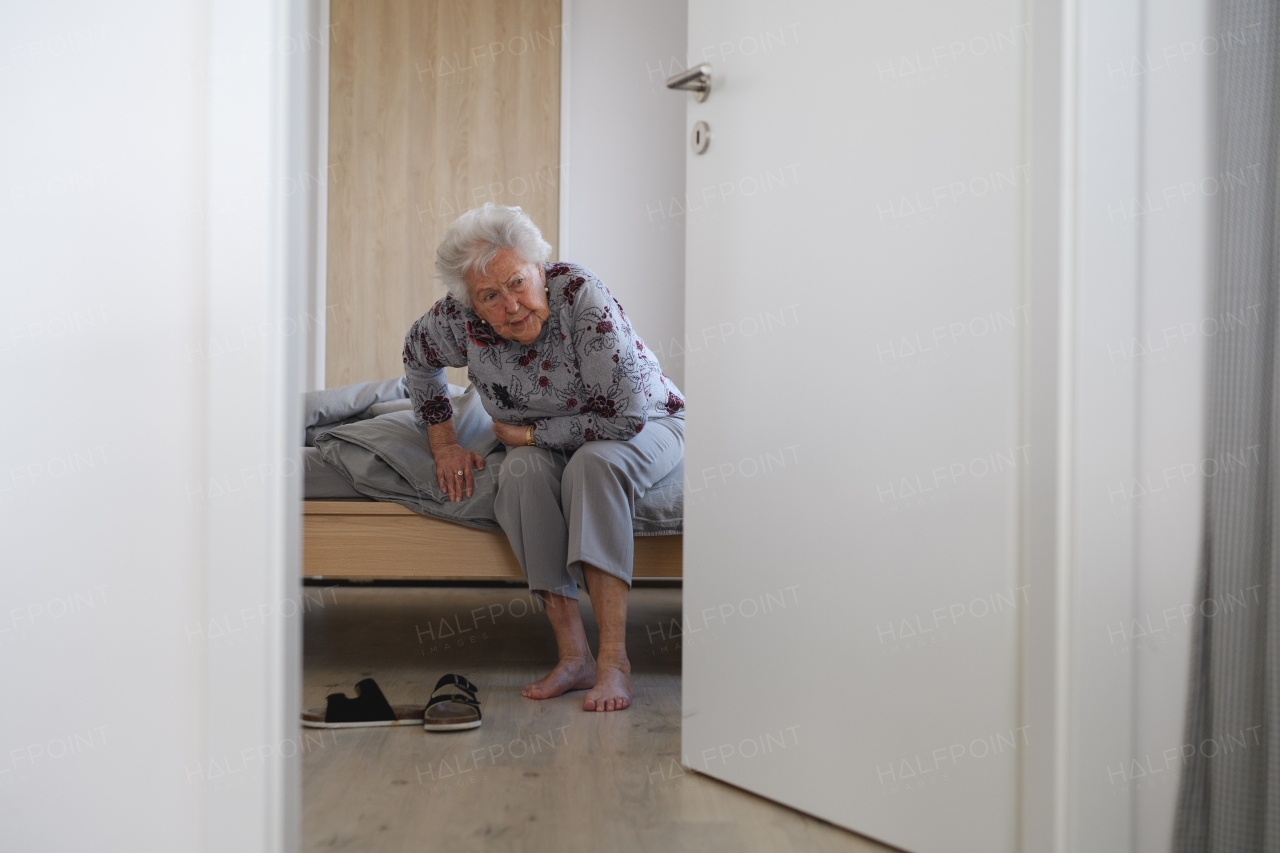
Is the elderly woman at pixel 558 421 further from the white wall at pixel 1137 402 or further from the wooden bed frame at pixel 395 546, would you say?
the white wall at pixel 1137 402

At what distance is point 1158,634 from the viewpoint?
1008 millimetres

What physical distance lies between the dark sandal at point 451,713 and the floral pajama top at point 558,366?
57 centimetres

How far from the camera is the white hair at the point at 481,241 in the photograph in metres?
1.91

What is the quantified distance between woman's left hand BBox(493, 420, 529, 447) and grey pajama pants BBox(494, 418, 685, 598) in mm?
45

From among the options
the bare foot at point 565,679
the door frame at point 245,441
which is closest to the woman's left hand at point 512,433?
the bare foot at point 565,679

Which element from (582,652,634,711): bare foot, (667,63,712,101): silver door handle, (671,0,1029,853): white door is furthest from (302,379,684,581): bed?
(667,63,712,101): silver door handle

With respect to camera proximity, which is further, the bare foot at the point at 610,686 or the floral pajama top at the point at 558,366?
the floral pajama top at the point at 558,366

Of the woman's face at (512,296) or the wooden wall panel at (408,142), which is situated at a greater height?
the wooden wall panel at (408,142)

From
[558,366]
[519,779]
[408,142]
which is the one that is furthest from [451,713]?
[408,142]

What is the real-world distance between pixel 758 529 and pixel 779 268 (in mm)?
378

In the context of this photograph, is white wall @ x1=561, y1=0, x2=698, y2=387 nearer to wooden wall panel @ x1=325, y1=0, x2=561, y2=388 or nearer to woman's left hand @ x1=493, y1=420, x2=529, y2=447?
wooden wall panel @ x1=325, y1=0, x2=561, y2=388

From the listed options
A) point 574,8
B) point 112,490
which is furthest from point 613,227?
point 112,490

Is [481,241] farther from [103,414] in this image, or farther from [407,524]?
Result: [103,414]

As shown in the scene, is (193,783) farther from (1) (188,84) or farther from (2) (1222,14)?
(2) (1222,14)
